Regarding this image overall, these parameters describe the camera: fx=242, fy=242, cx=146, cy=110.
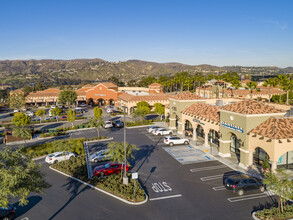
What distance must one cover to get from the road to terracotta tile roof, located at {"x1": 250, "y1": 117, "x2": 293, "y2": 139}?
554 cm

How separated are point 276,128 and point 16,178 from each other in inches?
924

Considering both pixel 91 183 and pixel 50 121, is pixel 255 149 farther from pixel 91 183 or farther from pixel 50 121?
pixel 50 121

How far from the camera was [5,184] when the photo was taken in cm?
1373

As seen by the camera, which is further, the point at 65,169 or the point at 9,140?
the point at 9,140

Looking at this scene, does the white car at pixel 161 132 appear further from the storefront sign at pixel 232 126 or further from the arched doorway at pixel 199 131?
the storefront sign at pixel 232 126

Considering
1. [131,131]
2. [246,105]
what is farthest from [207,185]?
[131,131]

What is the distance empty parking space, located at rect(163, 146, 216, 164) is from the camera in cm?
3011

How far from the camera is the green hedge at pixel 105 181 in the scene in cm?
2088

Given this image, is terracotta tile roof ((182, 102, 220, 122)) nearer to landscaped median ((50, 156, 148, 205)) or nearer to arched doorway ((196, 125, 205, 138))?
arched doorway ((196, 125, 205, 138))

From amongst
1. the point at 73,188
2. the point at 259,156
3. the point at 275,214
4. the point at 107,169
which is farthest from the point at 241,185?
the point at 73,188

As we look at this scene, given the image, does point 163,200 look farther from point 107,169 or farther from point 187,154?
point 187,154

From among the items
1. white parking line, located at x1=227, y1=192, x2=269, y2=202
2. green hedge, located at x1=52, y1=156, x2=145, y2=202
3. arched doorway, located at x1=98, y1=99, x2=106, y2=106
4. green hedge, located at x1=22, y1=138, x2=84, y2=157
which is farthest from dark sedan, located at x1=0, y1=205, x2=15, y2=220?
arched doorway, located at x1=98, y1=99, x2=106, y2=106

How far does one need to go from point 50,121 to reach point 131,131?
22360 millimetres

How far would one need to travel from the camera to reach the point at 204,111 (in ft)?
122
